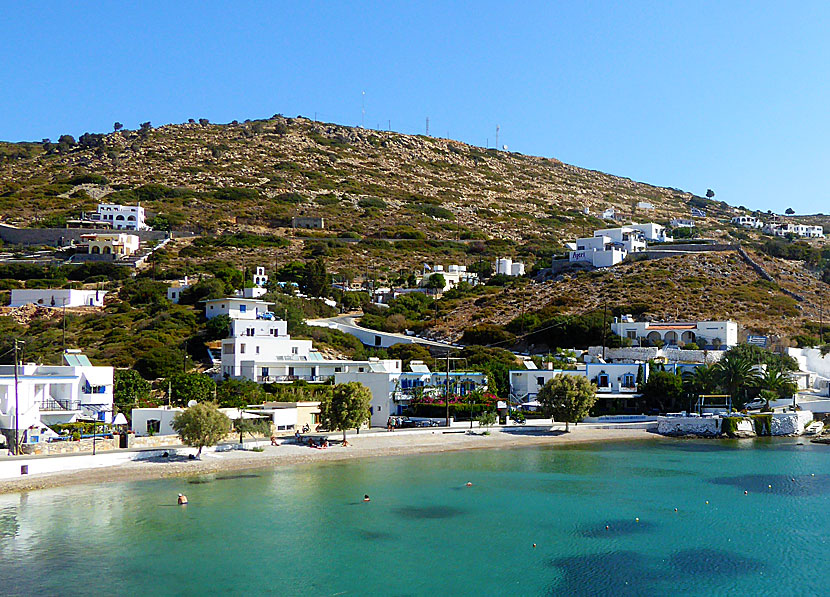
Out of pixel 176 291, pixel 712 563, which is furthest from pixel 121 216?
pixel 712 563

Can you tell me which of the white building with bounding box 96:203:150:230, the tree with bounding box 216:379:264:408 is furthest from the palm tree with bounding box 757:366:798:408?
the white building with bounding box 96:203:150:230

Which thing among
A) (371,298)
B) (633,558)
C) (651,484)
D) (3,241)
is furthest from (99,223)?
(633,558)

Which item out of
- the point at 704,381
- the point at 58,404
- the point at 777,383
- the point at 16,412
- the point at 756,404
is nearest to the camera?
the point at 16,412

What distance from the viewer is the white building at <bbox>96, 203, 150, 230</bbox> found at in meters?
99.8

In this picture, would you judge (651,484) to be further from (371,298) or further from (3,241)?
(3,241)

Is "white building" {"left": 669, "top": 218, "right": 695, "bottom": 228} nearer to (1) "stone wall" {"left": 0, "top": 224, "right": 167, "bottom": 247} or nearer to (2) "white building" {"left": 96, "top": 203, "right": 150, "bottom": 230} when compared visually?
(2) "white building" {"left": 96, "top": 203, "right": 150, "bottom": 230}

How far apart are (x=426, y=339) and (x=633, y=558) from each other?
46.7m

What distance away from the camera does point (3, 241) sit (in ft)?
302

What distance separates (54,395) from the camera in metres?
39.2

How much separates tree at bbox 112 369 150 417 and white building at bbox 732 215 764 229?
434 feet

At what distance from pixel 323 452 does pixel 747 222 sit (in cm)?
14017

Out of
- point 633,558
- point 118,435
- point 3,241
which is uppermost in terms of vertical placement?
point 3,241

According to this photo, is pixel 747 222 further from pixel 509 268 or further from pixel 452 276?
pixel 452 276

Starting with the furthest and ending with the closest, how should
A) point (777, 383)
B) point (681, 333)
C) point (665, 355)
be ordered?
point (681, 333) < point (665, 355) < point (777, 383)
